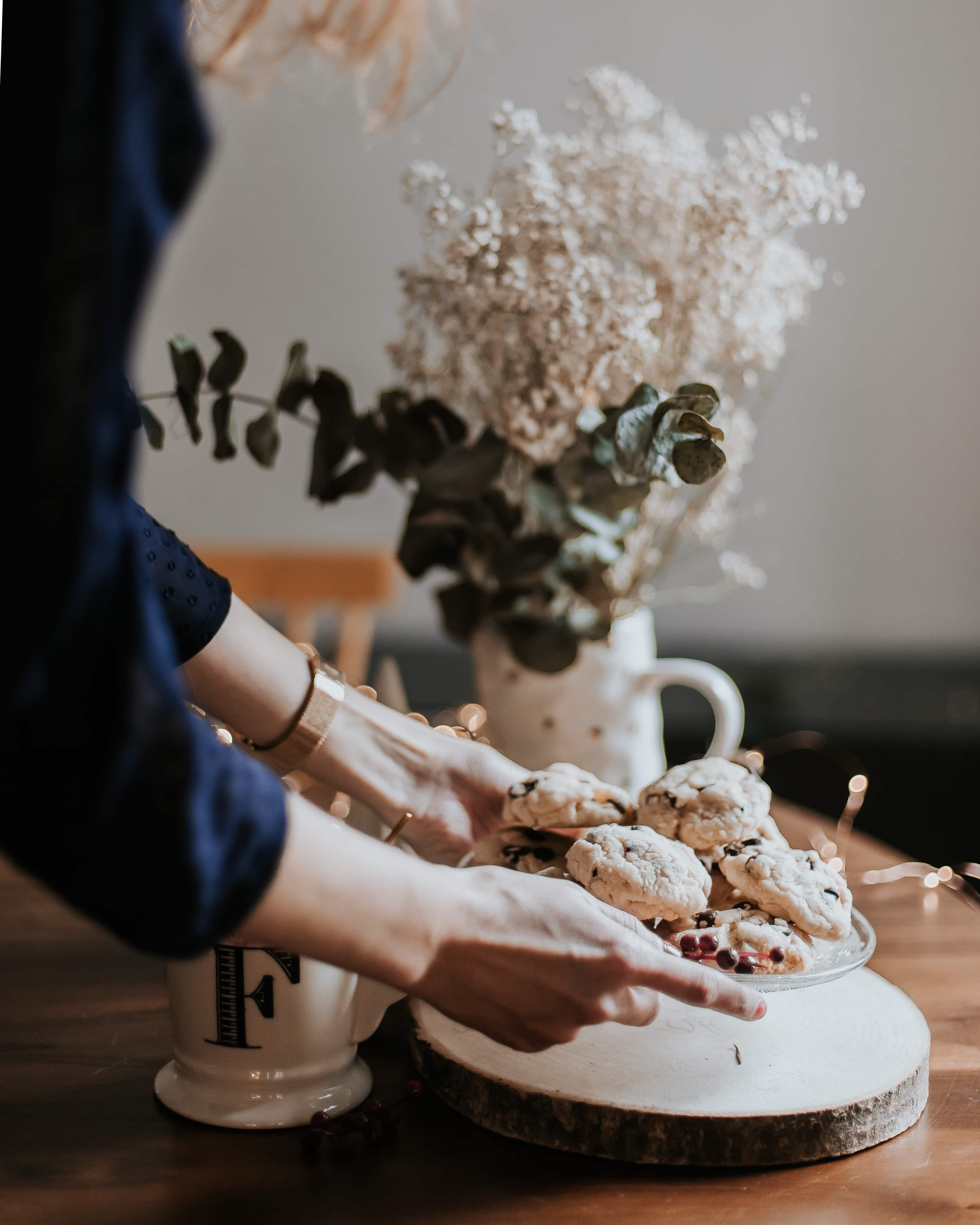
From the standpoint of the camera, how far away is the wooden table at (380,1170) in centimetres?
53

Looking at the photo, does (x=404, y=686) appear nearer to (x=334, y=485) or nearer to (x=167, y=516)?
(x=167, y=516)

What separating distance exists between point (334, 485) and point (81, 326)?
0.74m

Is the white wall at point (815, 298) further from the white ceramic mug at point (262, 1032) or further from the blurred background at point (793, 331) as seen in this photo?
the white ceramic mug at point (262, 1032)

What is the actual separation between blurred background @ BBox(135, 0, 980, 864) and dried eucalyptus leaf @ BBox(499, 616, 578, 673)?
1003 millimetres

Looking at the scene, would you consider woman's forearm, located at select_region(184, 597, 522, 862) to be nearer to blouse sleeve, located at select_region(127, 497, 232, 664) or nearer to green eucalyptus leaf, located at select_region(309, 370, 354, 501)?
blouse sleeve, located at select_region(127, 497, 232, 664)

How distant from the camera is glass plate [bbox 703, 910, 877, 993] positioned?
1.93ft

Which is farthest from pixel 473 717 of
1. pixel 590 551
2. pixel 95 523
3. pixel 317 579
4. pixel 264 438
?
pixel 317 579

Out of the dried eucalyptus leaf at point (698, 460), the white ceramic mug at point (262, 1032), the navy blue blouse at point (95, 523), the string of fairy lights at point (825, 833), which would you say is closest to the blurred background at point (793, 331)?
the string of fairy lights at point (825, 833)

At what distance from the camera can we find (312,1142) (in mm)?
581

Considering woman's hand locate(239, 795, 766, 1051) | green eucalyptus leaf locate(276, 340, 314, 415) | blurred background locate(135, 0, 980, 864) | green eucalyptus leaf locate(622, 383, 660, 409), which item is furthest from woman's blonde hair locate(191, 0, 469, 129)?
blurred background locate(135, 0, 980, 864)

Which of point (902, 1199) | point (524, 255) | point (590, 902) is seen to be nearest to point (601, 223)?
point (524, 255)

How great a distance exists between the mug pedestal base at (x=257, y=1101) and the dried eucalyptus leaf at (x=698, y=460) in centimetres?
47

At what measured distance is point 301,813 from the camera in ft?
1.51

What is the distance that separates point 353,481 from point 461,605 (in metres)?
0.16
